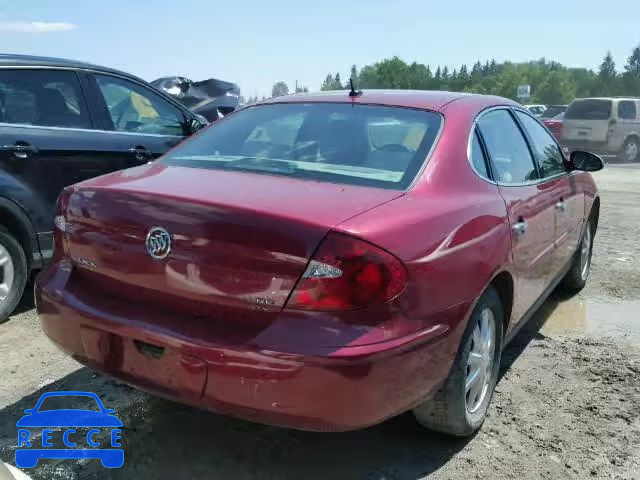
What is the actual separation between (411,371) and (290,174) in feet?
3.38

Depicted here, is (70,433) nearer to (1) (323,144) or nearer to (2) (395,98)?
(1) (323,144)

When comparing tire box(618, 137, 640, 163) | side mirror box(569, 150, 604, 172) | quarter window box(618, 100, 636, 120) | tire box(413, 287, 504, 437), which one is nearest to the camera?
tire box(413, 287, 504, 437)

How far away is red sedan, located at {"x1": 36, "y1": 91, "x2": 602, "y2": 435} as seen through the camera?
2193 millimetres

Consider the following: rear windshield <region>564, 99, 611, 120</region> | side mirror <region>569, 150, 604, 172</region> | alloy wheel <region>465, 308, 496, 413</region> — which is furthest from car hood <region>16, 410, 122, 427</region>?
rear windshield <region>564, 99, 611, 120</region>

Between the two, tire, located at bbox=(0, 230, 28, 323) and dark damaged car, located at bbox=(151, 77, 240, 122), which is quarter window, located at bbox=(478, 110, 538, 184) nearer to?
tire, located at bbox=(0, 230, 28, 323)

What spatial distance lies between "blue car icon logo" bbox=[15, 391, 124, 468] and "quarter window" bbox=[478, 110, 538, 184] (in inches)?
87.2

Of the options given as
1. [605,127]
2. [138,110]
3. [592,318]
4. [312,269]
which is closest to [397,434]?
[312,269]

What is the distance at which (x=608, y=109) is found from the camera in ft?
60.9

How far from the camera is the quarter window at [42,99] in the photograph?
14.7ft

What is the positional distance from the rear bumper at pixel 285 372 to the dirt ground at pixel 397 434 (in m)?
0.48

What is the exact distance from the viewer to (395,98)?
342cm

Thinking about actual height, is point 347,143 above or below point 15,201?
above

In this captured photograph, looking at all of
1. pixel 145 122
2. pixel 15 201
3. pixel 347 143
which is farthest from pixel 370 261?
pixel 145 122

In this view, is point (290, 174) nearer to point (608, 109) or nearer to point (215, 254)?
point (215, 254)
